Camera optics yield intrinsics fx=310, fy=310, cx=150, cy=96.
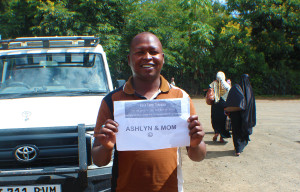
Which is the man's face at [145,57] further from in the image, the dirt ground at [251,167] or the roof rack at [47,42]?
the dirt ground at [251,167]

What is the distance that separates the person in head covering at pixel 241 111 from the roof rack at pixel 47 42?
338cm

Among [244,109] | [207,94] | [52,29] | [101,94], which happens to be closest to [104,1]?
[52,29]

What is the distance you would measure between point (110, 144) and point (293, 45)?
2489 centimetres

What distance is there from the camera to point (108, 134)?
1892 mm

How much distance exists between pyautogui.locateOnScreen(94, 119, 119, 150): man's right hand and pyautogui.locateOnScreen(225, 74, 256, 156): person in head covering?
5.02m

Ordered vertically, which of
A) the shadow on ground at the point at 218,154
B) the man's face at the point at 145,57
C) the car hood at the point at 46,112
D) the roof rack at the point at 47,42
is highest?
the roof rack at the point at 47,42

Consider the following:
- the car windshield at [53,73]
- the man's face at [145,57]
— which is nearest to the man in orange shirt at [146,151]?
the man's face at [145,57]

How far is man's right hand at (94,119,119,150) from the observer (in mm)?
1883

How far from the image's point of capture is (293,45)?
23.7 metres

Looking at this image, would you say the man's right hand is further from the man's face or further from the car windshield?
the car windshield

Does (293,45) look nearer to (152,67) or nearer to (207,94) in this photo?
(207,94)

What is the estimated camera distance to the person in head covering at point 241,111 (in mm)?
6552

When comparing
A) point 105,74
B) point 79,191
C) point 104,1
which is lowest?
point 79,191

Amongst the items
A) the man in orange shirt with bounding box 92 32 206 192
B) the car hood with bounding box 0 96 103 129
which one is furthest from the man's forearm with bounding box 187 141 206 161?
the car hood with bounding box 0 96 103 129
